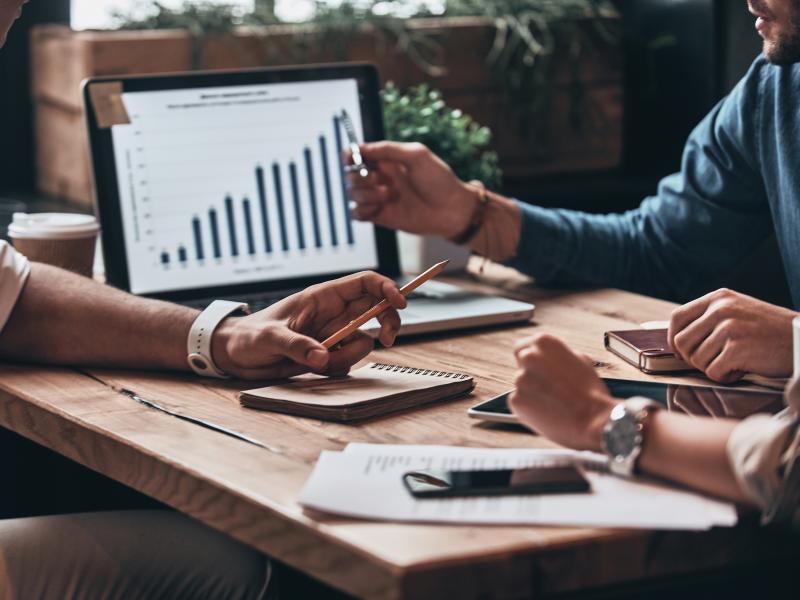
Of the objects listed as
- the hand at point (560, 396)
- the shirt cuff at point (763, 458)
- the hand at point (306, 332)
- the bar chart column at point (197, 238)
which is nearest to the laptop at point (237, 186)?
the bar chart column at point (197, 238)

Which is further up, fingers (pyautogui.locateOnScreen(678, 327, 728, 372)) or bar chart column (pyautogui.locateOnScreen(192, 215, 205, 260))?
bar chart column (pyautogui.locateOnScreen(192, 215, 205, 260))

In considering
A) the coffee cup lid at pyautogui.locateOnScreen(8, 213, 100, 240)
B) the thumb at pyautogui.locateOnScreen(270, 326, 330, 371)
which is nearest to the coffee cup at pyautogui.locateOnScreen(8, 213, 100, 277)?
the coffee cup lid at pyautogui.locateOnScreen(8, 213, 100, 240)

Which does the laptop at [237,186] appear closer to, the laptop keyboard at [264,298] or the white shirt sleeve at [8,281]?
the laptop keyboard at [264,298]

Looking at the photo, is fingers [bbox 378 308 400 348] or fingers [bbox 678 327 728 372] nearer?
fingers [bbox 678 327 728 372]

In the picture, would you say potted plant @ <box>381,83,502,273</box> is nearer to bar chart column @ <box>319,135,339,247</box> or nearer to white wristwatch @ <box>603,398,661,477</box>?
bar chart column @ <box>319,135,339,247</box>

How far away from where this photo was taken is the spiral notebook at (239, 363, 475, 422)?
1143 millimetres

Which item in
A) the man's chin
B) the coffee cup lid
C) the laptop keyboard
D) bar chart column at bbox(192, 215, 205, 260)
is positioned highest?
the man's chin

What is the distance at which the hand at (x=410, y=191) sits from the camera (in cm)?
175

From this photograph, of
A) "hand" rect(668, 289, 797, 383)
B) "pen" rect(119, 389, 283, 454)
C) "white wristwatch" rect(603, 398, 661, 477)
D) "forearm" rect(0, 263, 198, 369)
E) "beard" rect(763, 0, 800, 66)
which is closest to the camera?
"white wristwatch" rect(603, 398, 661, 477)

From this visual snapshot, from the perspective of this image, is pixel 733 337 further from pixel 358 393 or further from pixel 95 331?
pixel 95 331

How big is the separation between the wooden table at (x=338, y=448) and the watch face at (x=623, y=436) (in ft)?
0.31

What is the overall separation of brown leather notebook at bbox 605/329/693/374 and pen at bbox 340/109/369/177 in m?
0.50

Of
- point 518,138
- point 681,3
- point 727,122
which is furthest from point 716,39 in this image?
point 727,122

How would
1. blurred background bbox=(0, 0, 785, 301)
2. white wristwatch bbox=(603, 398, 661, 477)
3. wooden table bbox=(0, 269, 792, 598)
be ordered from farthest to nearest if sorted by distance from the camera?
blurred background bbox=(0, 0, 785, 301) < white wristwatch bbox=(603, 398, 661, 477) < wooden table bbox=(0, 269, 792, 598)
